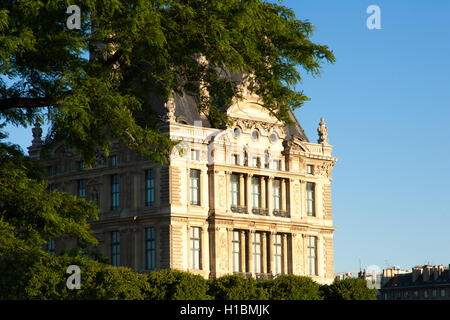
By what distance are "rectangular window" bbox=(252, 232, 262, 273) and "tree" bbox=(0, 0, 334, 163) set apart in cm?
5097

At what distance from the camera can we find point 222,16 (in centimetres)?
2133

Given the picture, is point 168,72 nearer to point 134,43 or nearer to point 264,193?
point 134,43

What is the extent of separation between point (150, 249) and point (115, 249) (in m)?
3.03

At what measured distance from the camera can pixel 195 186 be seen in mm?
71438

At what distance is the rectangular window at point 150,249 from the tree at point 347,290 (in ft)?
36.5

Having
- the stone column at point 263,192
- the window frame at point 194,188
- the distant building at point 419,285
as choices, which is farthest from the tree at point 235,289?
the distant building at point 419,285

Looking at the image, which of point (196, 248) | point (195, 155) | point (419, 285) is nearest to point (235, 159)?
point (195, 155)

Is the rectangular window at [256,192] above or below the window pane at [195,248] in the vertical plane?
above

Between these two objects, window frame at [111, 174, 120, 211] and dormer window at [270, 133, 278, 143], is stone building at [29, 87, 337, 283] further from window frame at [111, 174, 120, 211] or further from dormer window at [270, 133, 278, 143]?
dormer window at [270, 133, 278, 143]

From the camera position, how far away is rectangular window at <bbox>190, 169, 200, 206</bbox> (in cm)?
7126

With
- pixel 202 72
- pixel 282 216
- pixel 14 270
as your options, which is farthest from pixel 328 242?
pixel 202 72

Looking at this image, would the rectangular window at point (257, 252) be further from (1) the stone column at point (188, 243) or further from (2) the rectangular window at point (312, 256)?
(1) the stone column at point (188, 243)

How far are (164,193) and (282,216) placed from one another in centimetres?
1041

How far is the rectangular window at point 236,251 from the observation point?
72.8 metres
